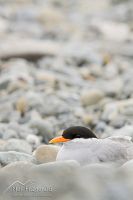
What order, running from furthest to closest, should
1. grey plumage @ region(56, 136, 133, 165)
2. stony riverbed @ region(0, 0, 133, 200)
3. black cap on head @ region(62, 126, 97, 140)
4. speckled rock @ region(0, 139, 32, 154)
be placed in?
speckled rock @ region(0, 139, 32, 154) → stony riverbed @ region(0, 0, 133, 200) → black cap on head @ region(62, 126, 97, 140) → grey plumage @ region(56, 136, 133, 165)

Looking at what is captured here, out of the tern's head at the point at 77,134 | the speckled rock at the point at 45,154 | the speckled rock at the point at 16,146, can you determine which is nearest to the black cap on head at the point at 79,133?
the tern's head at the point at 77,134

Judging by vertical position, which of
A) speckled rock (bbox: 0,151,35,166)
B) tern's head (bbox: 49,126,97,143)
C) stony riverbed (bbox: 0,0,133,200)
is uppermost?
tern's head (bbox: 49,126,97,143)

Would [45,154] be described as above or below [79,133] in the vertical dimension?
below

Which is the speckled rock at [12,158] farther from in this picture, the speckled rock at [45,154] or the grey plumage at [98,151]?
the grey plumage at [98,151]

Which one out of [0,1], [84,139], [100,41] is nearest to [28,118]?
[84,139]

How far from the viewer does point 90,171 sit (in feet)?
14.6

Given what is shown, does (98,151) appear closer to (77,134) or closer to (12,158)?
(77,134)

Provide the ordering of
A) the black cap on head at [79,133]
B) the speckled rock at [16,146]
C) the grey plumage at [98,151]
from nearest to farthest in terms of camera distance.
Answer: the grey plumage at [98,151] < the black cap on head at [79,133] < the speckled rock at [16,146]

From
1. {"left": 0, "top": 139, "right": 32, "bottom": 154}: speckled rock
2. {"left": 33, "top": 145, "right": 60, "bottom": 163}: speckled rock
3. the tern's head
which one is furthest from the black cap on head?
{"left": 0, "top": 139, "right": 32, "bottom": 154}: speckled rock

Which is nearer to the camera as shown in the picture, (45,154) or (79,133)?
(79,133)

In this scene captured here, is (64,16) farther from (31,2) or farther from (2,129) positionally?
(2,129)

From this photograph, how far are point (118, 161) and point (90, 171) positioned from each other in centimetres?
79

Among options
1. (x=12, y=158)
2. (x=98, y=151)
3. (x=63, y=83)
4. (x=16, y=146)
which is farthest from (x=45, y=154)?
(x=63, y=83)

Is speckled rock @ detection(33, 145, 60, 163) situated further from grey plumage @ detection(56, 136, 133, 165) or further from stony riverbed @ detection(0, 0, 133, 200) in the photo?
Result: grey plumage @ detection(56, 136, 133, 165)
